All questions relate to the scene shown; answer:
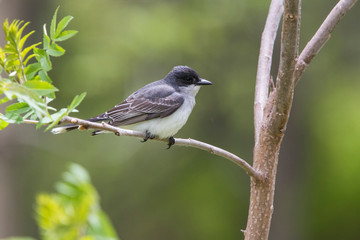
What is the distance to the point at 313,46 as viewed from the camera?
2.83 meters

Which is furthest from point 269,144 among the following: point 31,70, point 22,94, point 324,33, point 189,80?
point 189,80

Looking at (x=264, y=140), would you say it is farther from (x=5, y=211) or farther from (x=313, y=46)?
(x=5, y=211)

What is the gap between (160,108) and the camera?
473 centimetres

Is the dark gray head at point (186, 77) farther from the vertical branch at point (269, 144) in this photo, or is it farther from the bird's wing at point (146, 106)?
the vertical branch at point (269, 144)

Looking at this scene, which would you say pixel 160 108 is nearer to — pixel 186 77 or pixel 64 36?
pixel 186 77

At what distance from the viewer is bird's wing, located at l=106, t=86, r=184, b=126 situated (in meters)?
4.57

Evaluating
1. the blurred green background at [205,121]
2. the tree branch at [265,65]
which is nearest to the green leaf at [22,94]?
the tree branch at [265,65]

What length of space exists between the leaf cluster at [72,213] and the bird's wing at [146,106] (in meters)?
2.97

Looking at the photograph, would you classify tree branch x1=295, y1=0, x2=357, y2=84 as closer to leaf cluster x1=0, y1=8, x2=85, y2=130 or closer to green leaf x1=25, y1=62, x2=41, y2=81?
leaf cluster x1=0, y1=8, x2=85, y2=130

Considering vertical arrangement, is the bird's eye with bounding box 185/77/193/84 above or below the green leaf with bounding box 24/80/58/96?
above

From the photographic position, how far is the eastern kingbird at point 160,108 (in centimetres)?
449

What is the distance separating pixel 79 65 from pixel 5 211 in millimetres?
3200

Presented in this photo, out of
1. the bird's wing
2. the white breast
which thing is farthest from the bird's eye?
the white breast

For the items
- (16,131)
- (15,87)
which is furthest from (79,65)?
(15,87)
